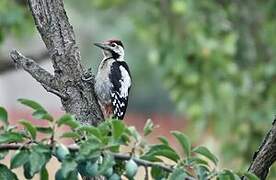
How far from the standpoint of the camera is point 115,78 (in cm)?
475

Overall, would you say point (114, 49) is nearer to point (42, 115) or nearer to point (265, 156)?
point (265, 156)

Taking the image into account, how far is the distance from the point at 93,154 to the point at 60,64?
3.31 ft

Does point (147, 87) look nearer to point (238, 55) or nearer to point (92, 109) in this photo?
point (238, 55)

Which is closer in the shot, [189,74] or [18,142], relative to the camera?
[18,142]

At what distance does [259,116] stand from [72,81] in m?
4.20

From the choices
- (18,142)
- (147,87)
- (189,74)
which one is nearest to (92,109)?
(18,142)

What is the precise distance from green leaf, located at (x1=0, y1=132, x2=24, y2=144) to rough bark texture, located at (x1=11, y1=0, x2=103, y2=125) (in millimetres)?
802

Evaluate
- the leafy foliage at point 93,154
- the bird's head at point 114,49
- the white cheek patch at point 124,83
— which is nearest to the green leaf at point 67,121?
the leafy foliage at point 93,154

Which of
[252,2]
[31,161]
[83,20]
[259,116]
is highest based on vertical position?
[83,20]

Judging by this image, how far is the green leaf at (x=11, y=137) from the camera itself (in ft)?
7.50

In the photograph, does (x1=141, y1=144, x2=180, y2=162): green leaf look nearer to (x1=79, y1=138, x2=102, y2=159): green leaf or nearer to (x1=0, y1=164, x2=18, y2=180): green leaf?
(x1=79, y1=138, x2=102, y2=159): green leaf

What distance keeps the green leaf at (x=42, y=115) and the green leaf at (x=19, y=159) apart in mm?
100

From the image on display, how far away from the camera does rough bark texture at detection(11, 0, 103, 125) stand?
313 cm

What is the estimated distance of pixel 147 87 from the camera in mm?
19906
